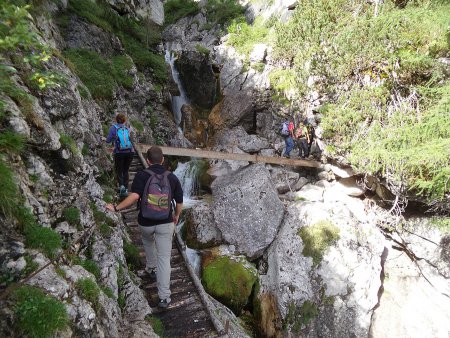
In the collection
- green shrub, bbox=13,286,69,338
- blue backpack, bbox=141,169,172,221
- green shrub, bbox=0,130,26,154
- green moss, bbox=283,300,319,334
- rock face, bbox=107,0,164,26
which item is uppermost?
rock face, bbox=107,0,164,26

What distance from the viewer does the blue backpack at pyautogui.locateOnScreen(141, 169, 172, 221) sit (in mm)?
4574

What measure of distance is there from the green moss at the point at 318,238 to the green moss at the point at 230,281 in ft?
6.65

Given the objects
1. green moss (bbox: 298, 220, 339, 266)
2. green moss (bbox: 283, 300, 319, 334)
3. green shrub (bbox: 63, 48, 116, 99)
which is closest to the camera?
green moss (bbox: 283, 300, 319, 334)

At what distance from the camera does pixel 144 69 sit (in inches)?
699

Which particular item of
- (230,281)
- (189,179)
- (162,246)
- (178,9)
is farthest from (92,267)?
(178,9)

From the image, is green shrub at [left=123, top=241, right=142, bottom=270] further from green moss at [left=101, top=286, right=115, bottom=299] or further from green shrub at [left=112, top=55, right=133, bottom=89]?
green shrub at [left=112, top=55, right=133, bottom=89]

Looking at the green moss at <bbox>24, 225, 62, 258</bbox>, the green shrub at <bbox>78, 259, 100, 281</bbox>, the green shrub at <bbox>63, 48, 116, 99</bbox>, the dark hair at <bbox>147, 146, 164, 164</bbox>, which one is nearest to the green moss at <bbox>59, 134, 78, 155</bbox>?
the dark hair at <bbox>147, 146, 164, 164</bbox>

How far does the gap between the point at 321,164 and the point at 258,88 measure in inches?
278

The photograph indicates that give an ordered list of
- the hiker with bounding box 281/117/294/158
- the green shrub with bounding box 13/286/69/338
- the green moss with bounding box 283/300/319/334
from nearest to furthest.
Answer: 1. the green shrub with bounding box 13/286/69/338
2. the green moss with bounding box 283/300/319/334
3. the hiker with bounding box 281/117/294/158

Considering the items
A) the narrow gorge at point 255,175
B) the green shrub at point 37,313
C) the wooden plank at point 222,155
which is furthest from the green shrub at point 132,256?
the wooden plank at point 222,155

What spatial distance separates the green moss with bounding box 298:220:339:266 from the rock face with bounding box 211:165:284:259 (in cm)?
115

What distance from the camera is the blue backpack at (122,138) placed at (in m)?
6.99

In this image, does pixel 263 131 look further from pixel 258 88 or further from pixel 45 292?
pixel 45 292

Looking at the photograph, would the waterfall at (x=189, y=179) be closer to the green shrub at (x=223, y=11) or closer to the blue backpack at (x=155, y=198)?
the blue backpack at (x=155, y=198)
